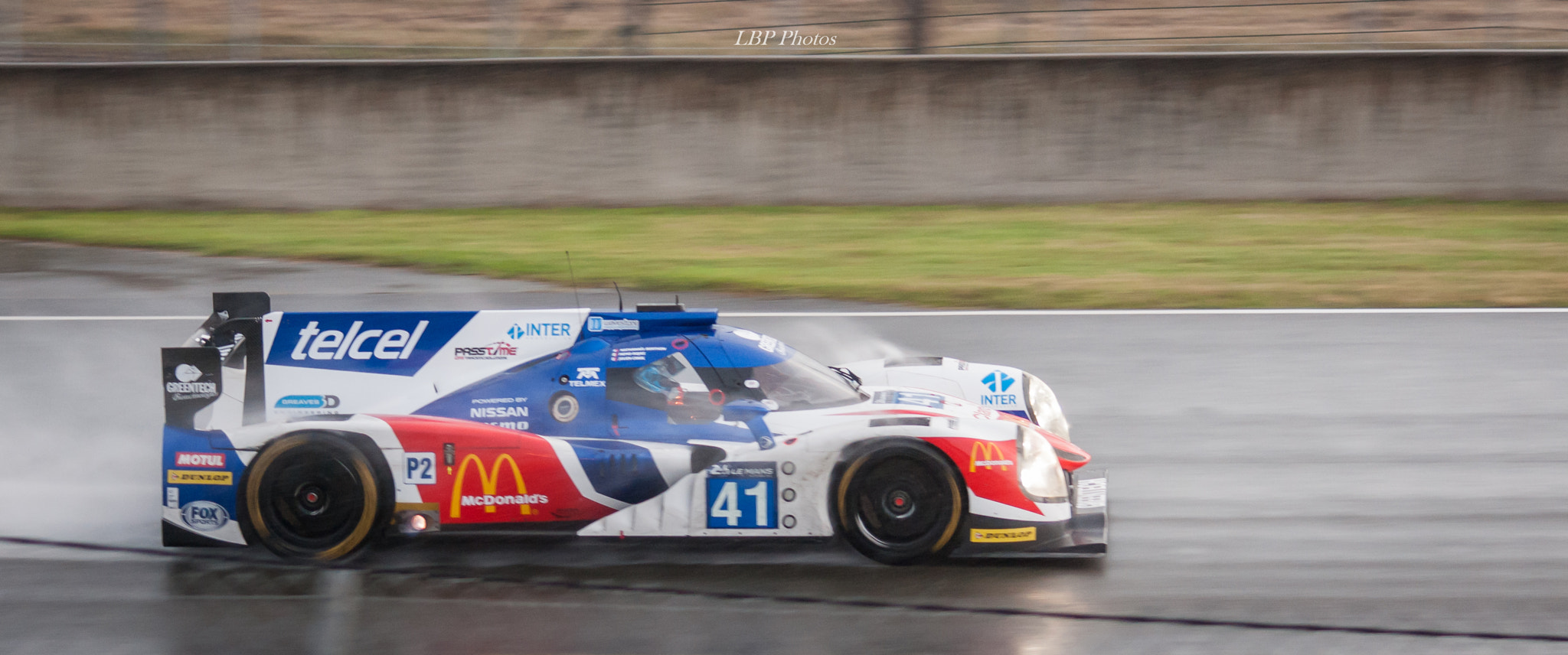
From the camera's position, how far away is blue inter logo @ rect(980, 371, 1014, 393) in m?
7.58

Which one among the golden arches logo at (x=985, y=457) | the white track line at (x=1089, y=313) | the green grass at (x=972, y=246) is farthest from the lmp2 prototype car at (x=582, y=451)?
the green grass at (x=972, y=246)

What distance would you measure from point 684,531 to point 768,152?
1145 centimetres

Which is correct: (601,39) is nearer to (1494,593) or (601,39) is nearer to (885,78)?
(885,78)

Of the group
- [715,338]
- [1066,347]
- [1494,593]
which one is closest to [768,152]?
[1066,347]

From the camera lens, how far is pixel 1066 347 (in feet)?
35.2

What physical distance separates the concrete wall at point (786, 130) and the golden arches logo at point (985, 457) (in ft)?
36.6

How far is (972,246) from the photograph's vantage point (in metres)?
14.9

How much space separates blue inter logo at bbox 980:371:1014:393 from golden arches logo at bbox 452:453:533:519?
2671 mm

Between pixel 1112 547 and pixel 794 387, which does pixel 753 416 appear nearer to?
pixel 794 387

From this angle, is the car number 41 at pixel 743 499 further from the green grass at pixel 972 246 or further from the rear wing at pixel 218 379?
the green grass at pixel 972 246

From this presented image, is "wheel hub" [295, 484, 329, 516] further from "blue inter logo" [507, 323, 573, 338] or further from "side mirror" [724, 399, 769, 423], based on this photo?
"side mirror" [724, 399, 769, 423]

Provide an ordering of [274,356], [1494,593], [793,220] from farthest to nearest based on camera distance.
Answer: [793,220]
[274,356]
[1494,593]

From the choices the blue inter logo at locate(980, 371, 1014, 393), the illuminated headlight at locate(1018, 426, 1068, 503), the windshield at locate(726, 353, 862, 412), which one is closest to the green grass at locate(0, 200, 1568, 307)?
the blue inter logo at locate(980, 371, 1014, 393)

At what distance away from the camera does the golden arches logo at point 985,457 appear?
6266 mm
